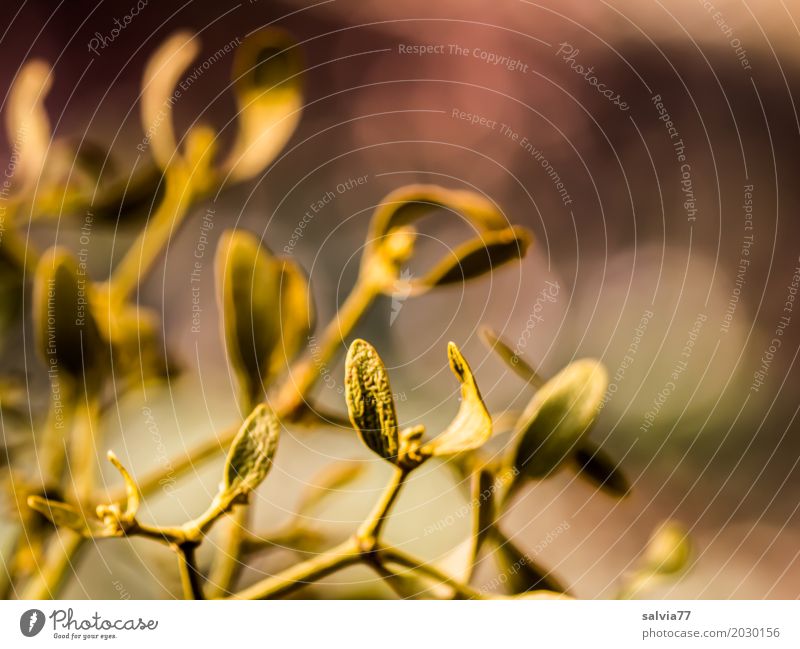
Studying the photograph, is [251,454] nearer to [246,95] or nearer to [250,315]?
[250,315]

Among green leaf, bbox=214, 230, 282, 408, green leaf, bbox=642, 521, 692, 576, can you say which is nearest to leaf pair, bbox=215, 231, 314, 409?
green leaf, bbox=214, 230, 282, 408

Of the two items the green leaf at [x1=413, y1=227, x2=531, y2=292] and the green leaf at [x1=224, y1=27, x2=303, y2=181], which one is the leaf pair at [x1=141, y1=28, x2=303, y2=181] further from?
the green leaf at [x1=413, y1=227, x2=531, y2=292]

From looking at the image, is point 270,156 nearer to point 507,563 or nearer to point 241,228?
point 241,228

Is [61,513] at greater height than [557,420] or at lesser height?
lesser

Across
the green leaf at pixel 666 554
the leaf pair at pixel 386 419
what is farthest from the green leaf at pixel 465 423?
the green leaf at pixel 666 554

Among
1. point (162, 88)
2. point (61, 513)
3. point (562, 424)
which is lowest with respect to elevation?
point (61, 513)

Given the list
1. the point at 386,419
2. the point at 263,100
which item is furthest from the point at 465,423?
the point at 263,100

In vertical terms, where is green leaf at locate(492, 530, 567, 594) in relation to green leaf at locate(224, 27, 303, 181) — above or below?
below

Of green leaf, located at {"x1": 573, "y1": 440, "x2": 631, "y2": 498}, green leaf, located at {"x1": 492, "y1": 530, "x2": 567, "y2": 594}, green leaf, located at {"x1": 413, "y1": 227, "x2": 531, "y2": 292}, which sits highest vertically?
green leaf, located at {"x1": 413, "y1": 227, "x2": 531, "y2": 292}
